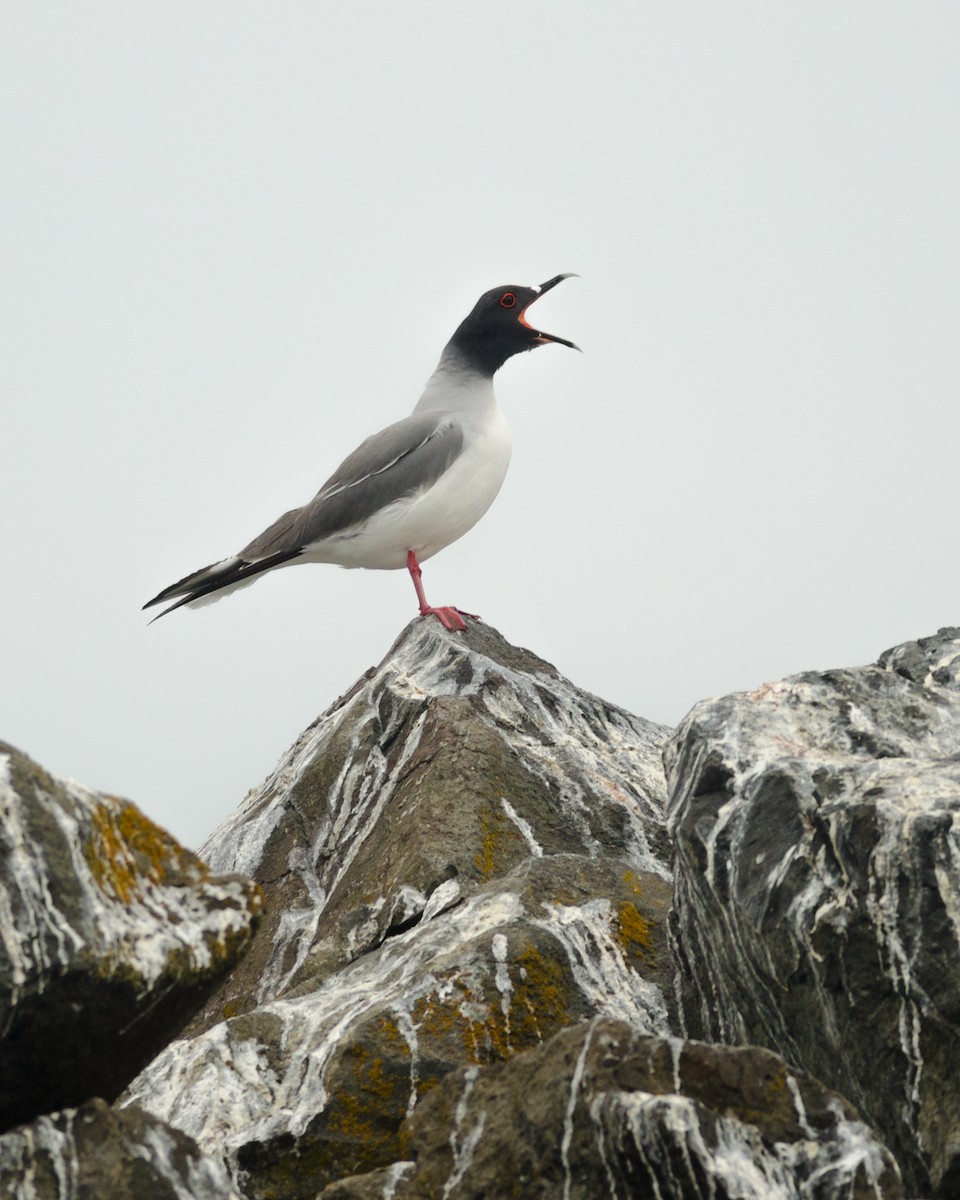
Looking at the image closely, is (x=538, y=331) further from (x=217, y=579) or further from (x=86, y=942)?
(x=86, y=942)

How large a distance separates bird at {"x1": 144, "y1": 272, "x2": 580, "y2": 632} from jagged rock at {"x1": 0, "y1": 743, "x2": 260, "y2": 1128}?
6216 mm

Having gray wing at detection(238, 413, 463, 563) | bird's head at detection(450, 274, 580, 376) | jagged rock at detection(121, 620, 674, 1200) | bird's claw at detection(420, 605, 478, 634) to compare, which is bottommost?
jagged rock at detection(121, 620, 674, 1200)

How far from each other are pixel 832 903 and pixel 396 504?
6595 millimetres

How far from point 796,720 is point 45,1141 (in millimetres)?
3269

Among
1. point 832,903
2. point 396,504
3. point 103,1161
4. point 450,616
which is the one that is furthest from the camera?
point 396,504

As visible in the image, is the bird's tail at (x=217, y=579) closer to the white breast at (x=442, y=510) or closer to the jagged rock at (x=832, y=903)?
the white breast at (x=442, y=510)

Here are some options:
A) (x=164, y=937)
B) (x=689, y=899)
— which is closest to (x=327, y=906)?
(x=689, y=899)

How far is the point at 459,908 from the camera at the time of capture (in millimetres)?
6461

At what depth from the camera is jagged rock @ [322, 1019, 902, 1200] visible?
3.72 meters

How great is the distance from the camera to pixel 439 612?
1005 centimetres

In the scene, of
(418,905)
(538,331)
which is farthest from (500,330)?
(418,905)

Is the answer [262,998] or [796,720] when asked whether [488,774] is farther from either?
[796,720]

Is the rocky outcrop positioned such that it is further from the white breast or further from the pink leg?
the white breast

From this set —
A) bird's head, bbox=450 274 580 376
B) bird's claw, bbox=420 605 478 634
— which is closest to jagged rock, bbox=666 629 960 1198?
bird's claw, bbox=420 605 478 634
